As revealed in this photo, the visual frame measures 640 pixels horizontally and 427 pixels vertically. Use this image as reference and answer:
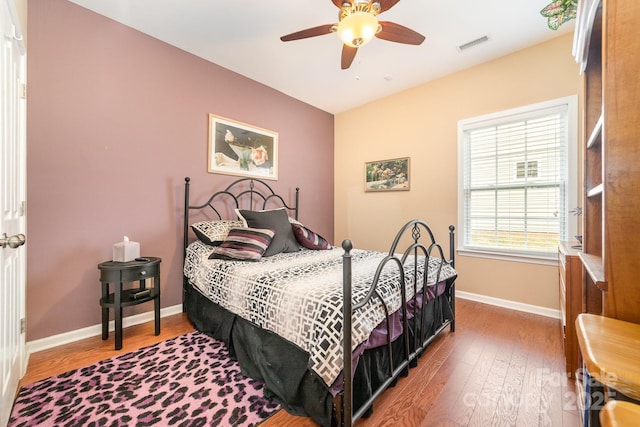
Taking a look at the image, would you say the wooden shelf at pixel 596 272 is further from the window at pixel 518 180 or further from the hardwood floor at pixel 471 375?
the window at pixel 518 180

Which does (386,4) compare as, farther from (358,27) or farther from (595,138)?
(595,138)

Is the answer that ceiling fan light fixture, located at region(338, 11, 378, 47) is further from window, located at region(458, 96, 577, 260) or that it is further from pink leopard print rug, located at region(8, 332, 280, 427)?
pink leopard print rug, located at region(8, 332, 280, 427)

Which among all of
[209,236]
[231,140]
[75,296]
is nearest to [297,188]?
[231,140]

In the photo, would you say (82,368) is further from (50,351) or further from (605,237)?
(605,237)

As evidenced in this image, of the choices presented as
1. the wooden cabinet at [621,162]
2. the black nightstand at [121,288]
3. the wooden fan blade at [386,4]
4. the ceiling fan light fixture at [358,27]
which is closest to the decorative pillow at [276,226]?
the black nightstand at [121,288]

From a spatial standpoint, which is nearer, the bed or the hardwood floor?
the bed

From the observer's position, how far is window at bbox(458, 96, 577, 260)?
2635mm

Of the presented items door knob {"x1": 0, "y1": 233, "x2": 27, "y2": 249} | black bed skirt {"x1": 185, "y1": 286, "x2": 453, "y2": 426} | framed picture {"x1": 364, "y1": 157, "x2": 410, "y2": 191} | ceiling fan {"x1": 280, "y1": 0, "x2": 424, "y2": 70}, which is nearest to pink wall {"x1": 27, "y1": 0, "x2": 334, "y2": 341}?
door knob {"x1": 0, "y1": 233, "x2": 27, "y2": 249}

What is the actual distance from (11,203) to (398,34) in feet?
8.73

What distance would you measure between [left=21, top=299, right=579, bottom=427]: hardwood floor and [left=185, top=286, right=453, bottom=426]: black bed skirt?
0.33ft

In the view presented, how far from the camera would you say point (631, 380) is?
0.47 meters

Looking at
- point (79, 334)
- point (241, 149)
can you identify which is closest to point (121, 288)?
point (79, 334)

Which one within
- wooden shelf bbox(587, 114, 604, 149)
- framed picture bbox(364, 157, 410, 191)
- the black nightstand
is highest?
framed picture bbox(364, 157, 410, 191)

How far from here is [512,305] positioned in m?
2.89
